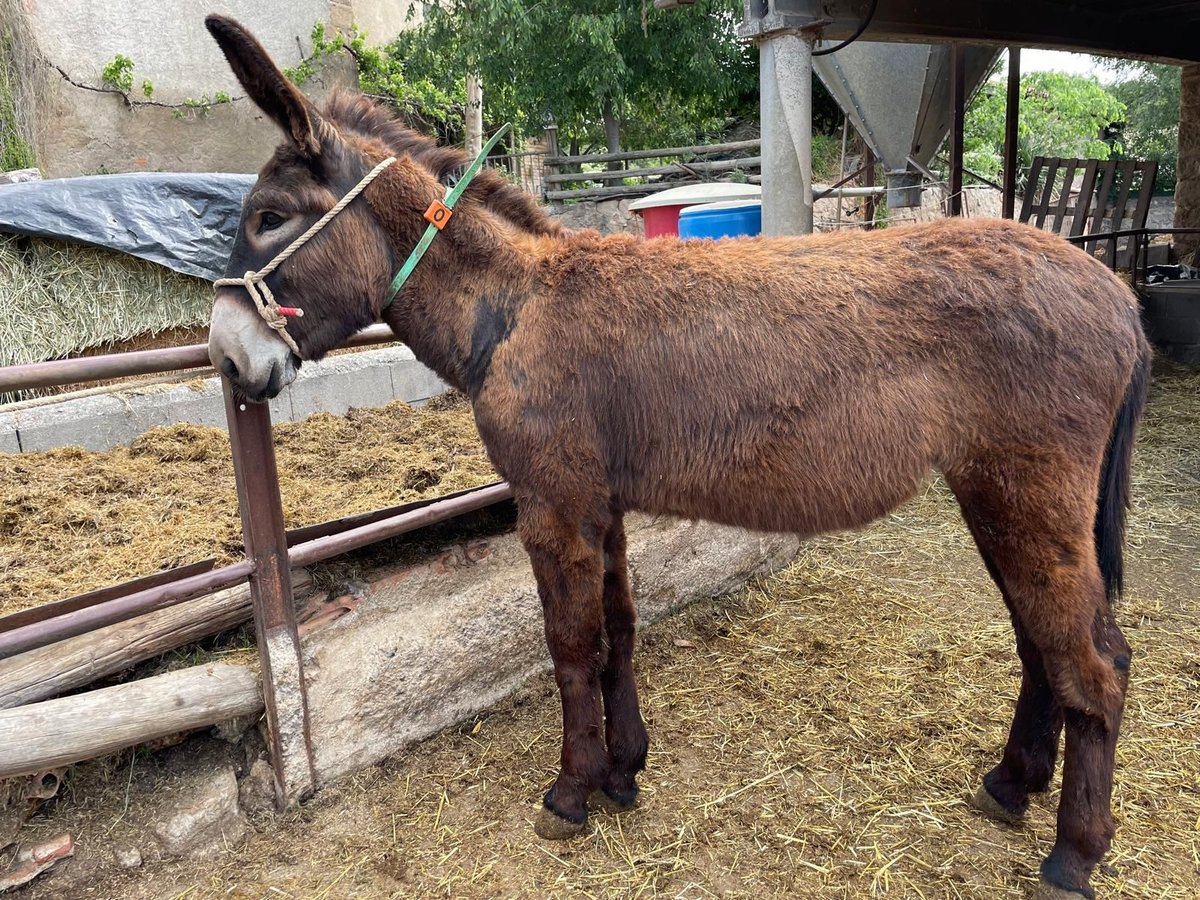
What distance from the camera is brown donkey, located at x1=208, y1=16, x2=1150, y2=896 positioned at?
2281mm

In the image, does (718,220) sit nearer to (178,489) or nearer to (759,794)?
(759,794)

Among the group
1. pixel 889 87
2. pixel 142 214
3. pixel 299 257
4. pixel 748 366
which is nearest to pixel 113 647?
pixel 299 257

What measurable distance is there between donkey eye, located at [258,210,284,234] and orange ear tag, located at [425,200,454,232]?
444 mm

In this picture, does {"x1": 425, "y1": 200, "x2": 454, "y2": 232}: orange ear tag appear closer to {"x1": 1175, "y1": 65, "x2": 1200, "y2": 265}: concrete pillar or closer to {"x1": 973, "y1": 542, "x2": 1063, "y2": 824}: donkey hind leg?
{"x1": 973, "y1": 542, "x2": 1063, "y2": 824}: donkey hind leg

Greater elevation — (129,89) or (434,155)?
(129,89)

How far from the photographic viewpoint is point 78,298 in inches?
233

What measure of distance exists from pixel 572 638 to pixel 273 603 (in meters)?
1.07

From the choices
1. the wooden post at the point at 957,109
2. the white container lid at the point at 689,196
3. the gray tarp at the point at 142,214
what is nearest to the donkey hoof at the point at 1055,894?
the white container lid at the point at 689,196

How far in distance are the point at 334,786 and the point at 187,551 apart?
1252 mm

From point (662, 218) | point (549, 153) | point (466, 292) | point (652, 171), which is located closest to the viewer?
point (466, 292)

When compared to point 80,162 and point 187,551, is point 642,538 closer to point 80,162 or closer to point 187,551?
point 187,551

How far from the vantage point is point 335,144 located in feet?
7.87

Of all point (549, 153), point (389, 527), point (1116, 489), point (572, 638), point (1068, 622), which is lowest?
point (572, 638)

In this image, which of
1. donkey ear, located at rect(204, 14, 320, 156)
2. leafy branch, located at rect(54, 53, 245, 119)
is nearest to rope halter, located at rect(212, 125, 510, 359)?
donkey ear, located at rect(204, 14, 320, 156)
